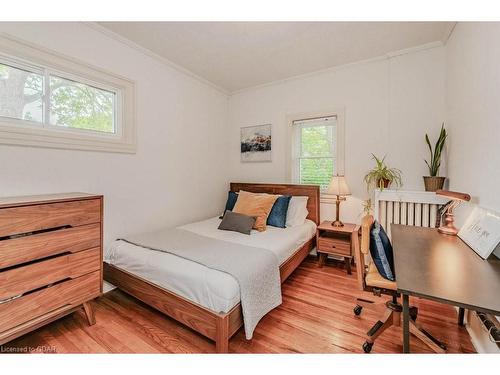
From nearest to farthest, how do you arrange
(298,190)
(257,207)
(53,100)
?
(53,100)
(257,207)
(298,190)

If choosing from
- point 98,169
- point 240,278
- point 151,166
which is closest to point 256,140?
point 151,166

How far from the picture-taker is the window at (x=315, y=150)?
3.22 m

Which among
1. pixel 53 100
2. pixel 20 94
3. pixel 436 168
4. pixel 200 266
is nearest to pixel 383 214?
pixel 436 168

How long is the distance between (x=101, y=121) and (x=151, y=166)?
685 millimetres

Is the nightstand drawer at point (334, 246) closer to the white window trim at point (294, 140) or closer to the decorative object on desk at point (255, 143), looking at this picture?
the white window trim at point (294, 140)

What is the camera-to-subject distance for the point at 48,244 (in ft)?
5.12

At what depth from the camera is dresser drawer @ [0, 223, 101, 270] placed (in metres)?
1.40

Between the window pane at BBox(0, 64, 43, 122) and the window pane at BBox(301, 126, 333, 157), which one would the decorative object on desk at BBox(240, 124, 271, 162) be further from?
the window pane at BBox(0, 64, 43, 122)

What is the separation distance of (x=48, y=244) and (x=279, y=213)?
2256mm

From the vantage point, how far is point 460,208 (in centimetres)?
200

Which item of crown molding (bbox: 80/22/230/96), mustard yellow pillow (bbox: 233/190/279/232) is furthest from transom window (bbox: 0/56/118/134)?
mustard yellow pillow (bbox: 233/190/279/232)

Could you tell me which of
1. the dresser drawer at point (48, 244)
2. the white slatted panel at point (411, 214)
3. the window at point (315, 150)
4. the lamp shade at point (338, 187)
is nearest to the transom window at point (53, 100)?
the dresser drawer at point (48, 244)

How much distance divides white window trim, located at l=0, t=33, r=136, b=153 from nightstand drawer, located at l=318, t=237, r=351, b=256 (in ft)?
8.36

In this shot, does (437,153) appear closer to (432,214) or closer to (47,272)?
(432,214)
